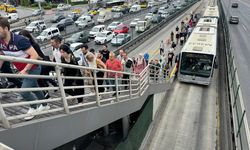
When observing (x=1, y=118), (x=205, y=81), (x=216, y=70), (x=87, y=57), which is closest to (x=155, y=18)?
(x=216, y=70)

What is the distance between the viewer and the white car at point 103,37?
27.7 metres

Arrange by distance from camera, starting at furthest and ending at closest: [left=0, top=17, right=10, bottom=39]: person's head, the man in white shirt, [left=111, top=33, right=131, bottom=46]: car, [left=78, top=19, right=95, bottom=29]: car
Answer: [left=78, top=19, right=95, bottom=29]: car → [left=111, top=33, right=131, bottom=46]: car → the man in white shirt → [left=0, top=17, right=10, bottom=39]: person's head

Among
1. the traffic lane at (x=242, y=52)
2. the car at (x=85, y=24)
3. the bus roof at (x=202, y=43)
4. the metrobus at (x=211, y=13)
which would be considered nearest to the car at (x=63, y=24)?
the car at (x=85, y=24)

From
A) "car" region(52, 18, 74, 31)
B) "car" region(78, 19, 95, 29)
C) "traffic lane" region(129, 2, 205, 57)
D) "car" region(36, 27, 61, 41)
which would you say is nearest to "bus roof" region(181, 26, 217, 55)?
"traffic lane" region(129, 2, 205, 57)

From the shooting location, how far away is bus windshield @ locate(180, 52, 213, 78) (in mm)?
14773

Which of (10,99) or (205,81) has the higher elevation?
(10,99)

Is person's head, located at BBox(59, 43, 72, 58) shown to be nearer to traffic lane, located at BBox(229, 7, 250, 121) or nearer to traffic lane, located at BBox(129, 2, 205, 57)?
traffic lane, located at BBox(229, 7, 250, 121)

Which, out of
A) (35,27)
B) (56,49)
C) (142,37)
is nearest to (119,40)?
(142,37)


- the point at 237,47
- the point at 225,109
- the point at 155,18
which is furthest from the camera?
the point at 155,18

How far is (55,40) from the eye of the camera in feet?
19.7

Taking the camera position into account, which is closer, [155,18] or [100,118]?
[100,118]

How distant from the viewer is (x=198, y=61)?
15180 millimetres

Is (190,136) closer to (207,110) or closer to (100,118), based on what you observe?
(207,110)

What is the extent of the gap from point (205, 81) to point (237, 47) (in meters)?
12.3
